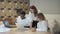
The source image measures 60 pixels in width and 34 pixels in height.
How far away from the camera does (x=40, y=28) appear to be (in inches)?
99.8

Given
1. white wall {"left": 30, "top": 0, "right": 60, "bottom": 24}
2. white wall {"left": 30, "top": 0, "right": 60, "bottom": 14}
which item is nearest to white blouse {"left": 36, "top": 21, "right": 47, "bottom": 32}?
white wall {"left": 30, "top": 0, "right": 60, "bottom": 24}

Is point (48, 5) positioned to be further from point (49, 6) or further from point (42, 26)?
point (42, 26)

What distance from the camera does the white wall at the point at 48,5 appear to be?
393 cm

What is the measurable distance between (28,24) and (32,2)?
1204 millimetres

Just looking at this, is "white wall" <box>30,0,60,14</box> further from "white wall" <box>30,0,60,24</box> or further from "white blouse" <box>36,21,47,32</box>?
"white blouse" <box>36,21,47,32</box>

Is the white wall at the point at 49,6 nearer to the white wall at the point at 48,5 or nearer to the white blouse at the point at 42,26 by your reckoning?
the white wall at the point at 48,5

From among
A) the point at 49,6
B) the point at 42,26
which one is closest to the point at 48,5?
the point at 49,6

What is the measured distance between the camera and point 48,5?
3.98 meters

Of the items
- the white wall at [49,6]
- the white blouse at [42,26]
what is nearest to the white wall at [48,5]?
the white wall at [49,6]

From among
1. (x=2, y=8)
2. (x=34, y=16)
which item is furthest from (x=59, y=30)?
(x=2, y=8)

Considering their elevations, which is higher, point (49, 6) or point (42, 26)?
point (49, 6)

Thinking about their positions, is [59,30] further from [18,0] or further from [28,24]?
[18,0]

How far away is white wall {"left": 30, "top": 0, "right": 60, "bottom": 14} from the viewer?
393cm

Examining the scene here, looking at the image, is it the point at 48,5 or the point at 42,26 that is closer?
the point at 42,26
